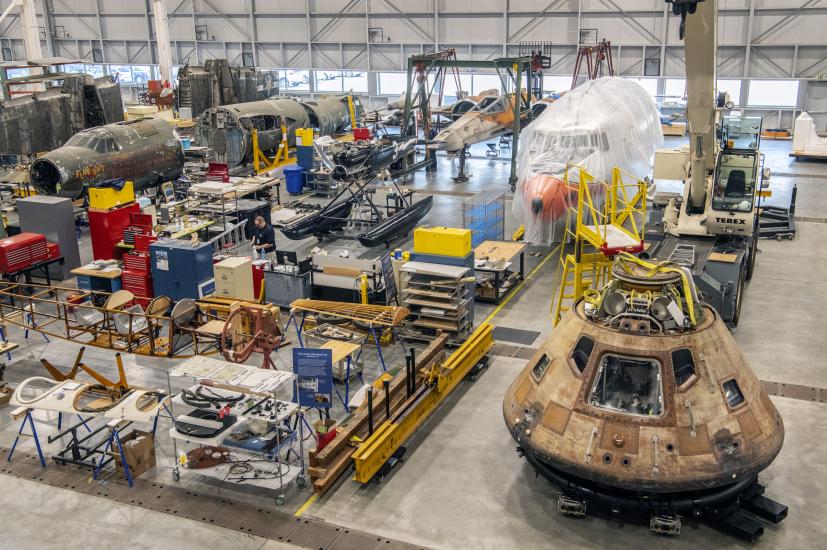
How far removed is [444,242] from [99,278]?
7735 mm

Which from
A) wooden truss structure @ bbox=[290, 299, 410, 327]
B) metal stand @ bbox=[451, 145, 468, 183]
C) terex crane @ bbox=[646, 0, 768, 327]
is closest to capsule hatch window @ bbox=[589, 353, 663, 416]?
wooden truss structure @ bbox=[290, 299, 410, 327]

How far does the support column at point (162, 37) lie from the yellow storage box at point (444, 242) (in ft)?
110

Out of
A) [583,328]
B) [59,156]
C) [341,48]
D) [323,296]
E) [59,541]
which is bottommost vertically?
[59,541]

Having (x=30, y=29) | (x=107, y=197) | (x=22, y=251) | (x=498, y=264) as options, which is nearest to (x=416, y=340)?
(x=498, y=264)

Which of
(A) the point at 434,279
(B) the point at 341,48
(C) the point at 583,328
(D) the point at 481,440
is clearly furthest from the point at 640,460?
(B) the point at 341,48

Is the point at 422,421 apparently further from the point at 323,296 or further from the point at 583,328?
the point at 323,296

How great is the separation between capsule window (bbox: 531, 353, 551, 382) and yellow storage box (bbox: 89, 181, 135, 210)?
12.5 m

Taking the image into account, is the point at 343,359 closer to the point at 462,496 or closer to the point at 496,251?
the point at 462,496

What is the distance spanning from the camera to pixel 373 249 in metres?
21.5

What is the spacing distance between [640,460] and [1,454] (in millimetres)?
9117

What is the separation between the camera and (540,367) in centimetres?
1068

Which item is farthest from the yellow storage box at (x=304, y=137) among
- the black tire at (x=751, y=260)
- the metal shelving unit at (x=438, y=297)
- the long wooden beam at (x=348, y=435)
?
the long wooden beam at (x=348, y=435)

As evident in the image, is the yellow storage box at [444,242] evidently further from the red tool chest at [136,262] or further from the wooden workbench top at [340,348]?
the red tool chest at [136,262]

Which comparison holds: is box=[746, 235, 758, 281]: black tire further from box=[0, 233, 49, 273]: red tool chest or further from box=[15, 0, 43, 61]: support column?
box=[15, 0, 43, 61]: support column
